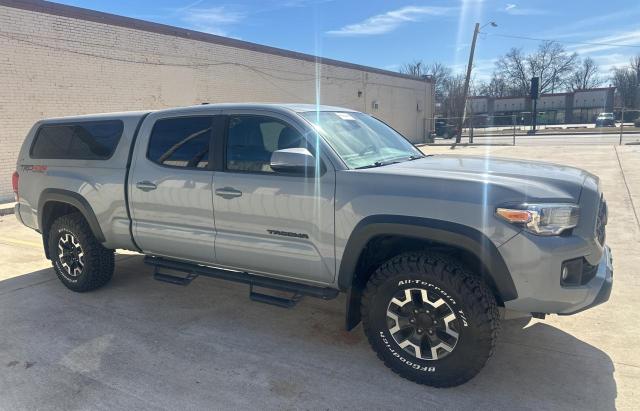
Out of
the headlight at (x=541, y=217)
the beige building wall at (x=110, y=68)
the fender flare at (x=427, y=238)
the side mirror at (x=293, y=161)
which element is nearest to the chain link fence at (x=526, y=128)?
the beige building wall at (x=110, y=68)

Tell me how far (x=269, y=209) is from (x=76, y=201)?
91.7 inches

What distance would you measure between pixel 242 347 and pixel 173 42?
1327 centimetres

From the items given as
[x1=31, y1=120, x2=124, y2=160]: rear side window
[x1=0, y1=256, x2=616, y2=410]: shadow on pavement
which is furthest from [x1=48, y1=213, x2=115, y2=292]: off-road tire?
[x1=31, y1=120, x2=124, y2=160]: rear side window

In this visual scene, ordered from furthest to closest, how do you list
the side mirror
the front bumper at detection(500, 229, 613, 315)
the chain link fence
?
the chain link fence < the side mirror < the front bumper at detection(500, 229, 613, 315)

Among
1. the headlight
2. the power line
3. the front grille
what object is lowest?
the front grille

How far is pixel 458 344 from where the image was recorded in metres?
3.00

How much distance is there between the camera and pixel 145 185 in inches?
167

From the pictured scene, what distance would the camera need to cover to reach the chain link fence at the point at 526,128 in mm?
38241

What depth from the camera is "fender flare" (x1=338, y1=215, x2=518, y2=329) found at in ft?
9.30

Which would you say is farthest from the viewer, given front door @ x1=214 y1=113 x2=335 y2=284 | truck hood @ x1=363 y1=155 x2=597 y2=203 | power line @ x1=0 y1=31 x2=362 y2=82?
power line @ x1=0 y1=31 x2=362 y2=82

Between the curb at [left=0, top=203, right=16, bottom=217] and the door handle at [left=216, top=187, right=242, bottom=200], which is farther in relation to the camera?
the curb at [left=0, top=203, right=16, bottom=217]

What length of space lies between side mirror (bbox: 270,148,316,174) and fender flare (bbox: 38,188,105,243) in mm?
2301

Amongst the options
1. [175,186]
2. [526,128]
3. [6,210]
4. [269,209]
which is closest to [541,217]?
[269,209]

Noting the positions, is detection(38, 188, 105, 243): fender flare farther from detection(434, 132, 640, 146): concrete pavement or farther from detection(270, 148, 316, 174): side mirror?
detection(434, 132, 640, 146): concrete pavement
